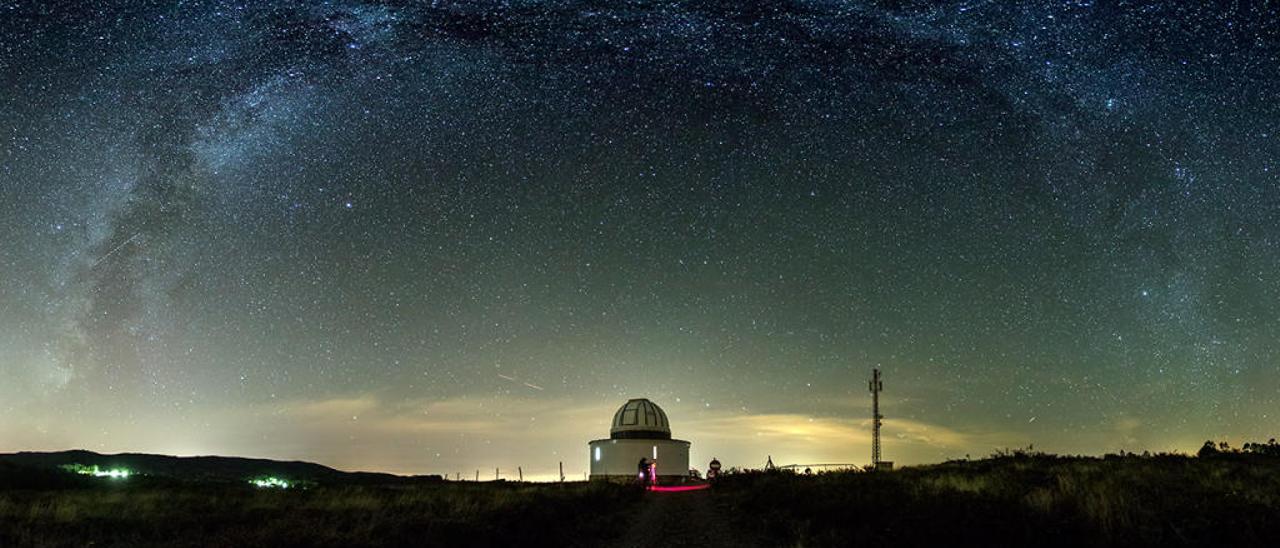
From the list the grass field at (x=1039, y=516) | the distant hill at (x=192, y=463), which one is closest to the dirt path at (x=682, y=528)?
the grass field at (x=1039, y=516)

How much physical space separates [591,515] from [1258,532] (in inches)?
456

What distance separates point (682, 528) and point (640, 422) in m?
42.8

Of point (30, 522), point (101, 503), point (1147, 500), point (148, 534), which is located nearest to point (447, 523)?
point (148, 534)

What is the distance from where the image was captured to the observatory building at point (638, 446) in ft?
174

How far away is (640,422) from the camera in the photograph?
56562 millimetres

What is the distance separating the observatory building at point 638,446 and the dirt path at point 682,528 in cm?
3343

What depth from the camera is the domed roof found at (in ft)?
183

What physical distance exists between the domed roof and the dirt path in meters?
35.7

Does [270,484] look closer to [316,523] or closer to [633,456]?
[633,456]

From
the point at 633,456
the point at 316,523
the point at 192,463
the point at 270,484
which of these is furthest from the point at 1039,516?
the point at 192,463

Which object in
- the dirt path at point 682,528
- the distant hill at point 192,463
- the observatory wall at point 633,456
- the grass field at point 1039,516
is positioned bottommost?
the distant hill at point 192,463

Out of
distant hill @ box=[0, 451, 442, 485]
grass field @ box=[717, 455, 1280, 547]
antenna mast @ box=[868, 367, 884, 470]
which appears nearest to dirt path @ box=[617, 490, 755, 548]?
grass field @ box=[717, 455, 1280, 547]

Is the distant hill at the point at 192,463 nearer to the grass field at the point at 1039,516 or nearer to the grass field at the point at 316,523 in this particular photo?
the grass field at the point at 316,523

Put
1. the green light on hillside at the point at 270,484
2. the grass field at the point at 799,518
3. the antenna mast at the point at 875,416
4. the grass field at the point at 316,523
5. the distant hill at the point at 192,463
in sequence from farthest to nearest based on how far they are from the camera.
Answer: the distant hill at the point at 192,463
the antenna mast at the point at 875,416
the green light on hillside at the point at 270,484
the grass field at the point at 316,523
the grass field at the point at 799,518
